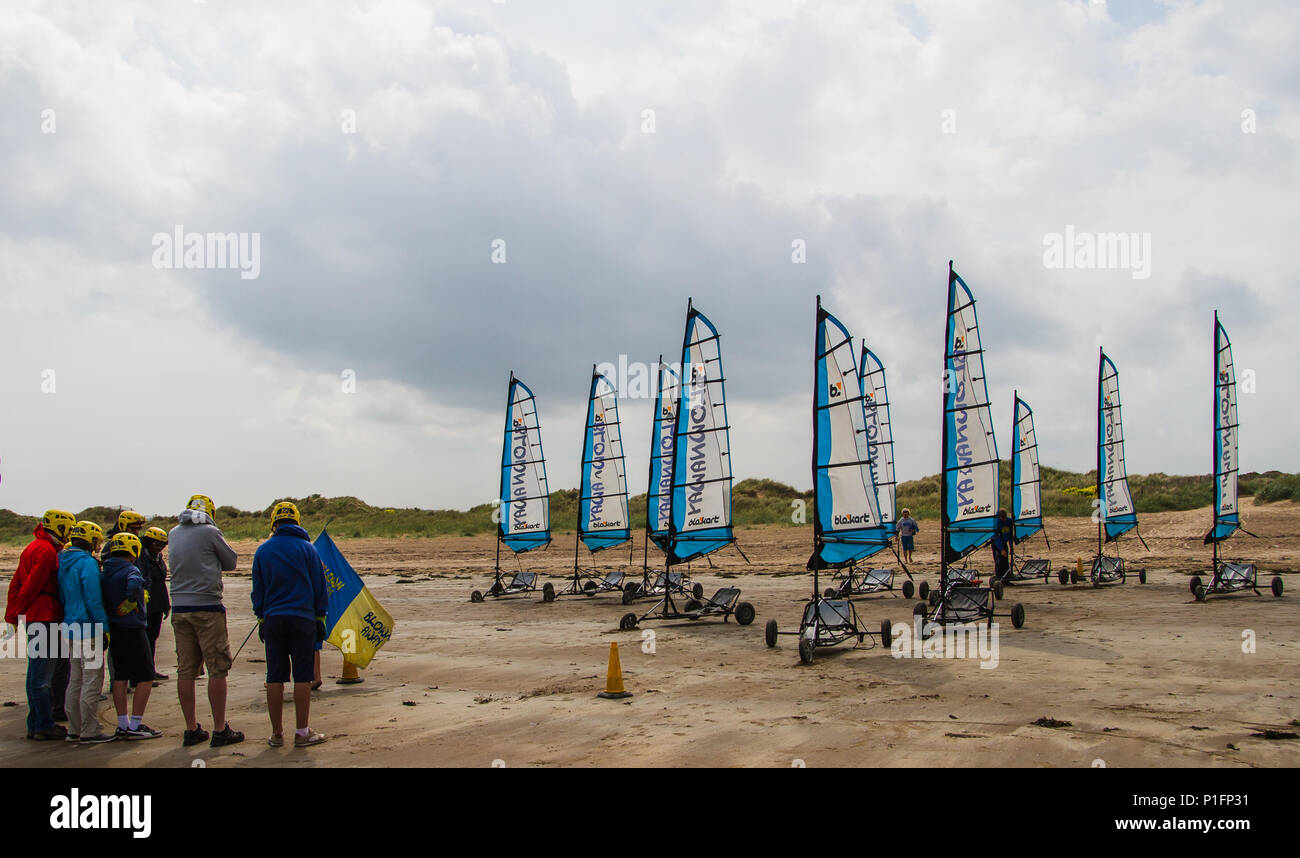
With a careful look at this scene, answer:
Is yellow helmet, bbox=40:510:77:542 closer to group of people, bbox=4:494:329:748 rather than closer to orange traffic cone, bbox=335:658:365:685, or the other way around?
group of people, bbox=4:494:329:748

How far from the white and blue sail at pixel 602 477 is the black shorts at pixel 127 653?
1427 cm

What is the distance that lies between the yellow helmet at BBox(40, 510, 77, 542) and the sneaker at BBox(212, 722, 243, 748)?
8.13ft

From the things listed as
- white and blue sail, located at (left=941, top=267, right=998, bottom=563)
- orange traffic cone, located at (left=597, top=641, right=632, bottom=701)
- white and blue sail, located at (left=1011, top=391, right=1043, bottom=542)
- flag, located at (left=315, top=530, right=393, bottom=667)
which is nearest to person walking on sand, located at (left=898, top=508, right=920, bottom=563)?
white and blue sail, located at (left=1011, top=391, right=1043, bottom=542)

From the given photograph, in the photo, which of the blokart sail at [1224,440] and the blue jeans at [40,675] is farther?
the blokart sail at [1224,440]

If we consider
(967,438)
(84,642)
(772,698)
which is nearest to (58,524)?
(84,642)

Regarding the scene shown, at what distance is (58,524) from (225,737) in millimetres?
2682

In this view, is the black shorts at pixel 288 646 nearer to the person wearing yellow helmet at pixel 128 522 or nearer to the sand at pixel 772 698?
the sand at pixel 772 698

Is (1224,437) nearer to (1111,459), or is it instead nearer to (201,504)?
(1111,459)

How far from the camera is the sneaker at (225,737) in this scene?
6.82 m

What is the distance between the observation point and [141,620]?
292 inches

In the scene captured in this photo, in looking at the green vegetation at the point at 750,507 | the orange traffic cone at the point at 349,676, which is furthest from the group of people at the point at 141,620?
the green vegetation at the point at 750,507

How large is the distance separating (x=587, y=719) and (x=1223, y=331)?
1686 cm
